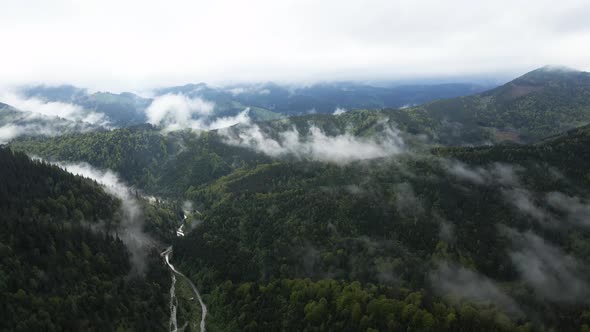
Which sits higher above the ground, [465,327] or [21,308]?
[21,308]

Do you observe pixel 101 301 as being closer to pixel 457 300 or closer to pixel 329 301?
pixel 329 301

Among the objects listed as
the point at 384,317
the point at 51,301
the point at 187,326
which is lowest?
the point at 187,326

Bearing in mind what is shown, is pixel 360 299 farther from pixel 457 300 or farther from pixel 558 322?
pixel 558 322

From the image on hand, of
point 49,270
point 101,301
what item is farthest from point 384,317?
point 49,270

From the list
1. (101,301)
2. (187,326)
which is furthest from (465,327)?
(101,301)

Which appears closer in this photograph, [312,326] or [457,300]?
[312,326]

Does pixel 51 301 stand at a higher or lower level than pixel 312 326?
higher

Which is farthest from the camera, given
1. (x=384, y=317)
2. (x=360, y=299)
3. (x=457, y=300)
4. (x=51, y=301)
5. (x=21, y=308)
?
(x=457, y=300)

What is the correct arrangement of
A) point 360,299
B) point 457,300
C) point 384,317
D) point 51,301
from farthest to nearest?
point 457,300 → point 360,299 → point 384,317 → point 51,301

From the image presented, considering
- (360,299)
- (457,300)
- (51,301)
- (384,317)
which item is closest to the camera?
(51,301)
